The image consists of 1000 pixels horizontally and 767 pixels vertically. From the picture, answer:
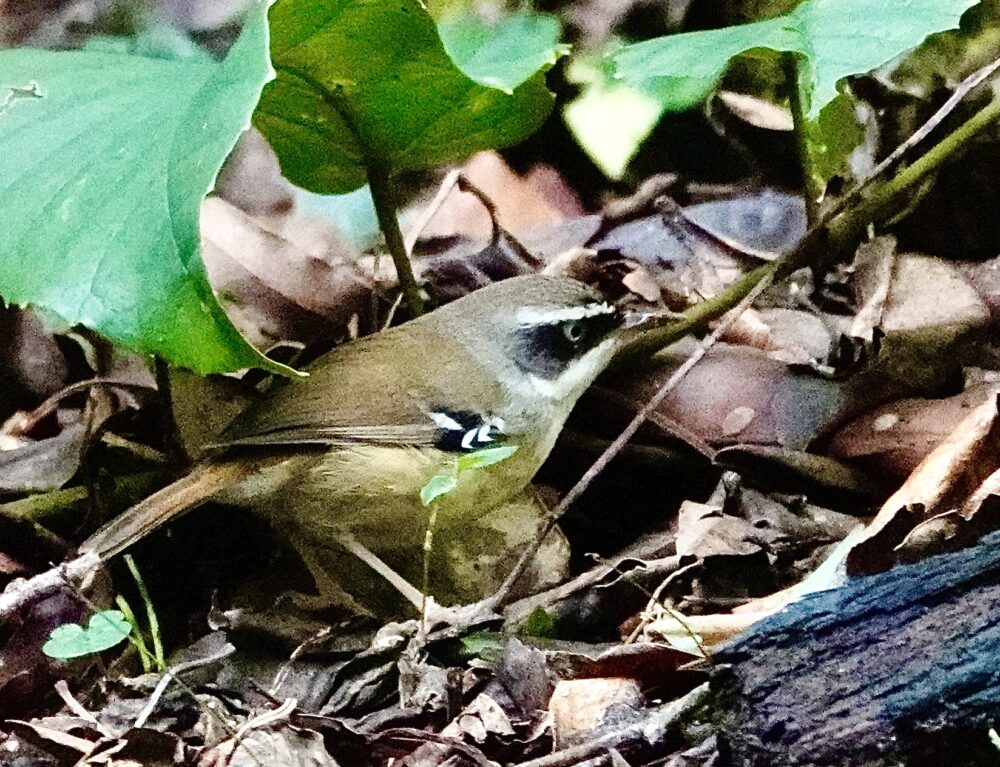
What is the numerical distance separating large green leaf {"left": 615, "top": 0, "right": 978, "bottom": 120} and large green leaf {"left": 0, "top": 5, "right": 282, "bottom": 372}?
743 mm

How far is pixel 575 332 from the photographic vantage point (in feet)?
9.48

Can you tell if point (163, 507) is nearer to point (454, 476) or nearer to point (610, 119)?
point (454, 476)

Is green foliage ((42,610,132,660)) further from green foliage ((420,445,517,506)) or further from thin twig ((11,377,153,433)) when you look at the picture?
Answer: thin twig ((11,377,153,433))

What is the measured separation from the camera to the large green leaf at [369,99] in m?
2.31

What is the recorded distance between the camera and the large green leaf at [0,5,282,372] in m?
1.84

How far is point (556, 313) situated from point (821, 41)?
103 centimetres

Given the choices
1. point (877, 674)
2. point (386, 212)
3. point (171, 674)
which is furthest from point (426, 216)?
Result: point (877, 674)

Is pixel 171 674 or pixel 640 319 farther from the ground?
pixel 640 319

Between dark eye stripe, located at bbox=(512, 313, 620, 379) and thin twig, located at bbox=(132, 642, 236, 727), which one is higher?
dark eye stripe, located at bbox=(512, 313, 620, 379)

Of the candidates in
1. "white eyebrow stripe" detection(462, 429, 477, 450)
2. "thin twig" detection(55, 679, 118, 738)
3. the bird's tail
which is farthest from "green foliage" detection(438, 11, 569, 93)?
"thin twig" detection(55, 679, 118, 738)

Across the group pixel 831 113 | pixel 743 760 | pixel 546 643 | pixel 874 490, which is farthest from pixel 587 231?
pixel 743 760

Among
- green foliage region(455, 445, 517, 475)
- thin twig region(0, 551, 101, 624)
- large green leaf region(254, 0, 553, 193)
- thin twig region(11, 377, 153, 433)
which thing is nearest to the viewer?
green foliage region(455, 445, 517, 475)

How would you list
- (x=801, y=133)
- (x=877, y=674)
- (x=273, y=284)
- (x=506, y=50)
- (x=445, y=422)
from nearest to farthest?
(x=877, y=674) → (x=506, y=50) → (x=801, y=133) → (x=445, y=422) → (x=273, y=284)

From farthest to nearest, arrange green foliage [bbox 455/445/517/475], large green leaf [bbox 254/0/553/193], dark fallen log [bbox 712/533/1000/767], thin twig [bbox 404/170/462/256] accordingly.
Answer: thin twig [bbox 404/170/462/256] → large green leaf [bbox 254/0/553/193] → green foliage [bbox 455/445/517/475] → dark fallen log [bbox 712/533/1000/767]
